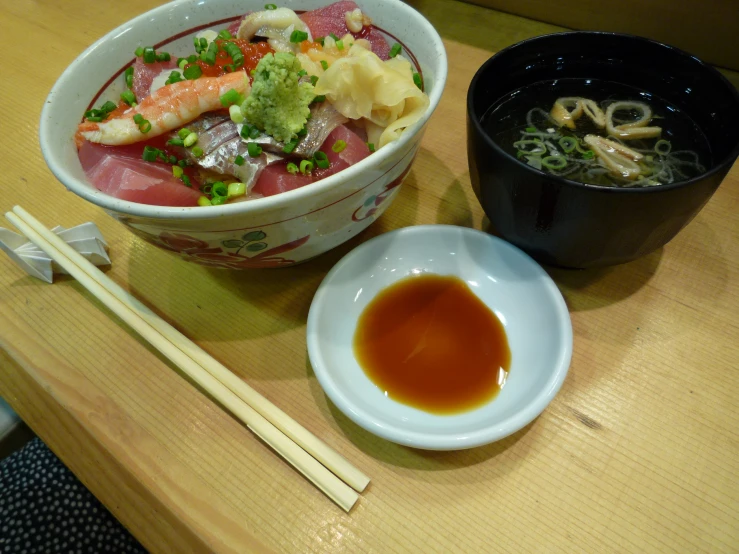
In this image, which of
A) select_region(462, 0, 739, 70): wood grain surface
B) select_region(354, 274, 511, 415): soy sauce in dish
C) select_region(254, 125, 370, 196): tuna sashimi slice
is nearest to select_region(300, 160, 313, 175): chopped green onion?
select_region(254, 125, 370, 196): tuna sashimi slice

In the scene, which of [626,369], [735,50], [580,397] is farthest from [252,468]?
[735,50]

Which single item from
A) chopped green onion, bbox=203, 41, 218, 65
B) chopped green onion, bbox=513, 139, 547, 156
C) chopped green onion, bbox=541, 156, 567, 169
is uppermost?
chopped green onion, bbox=203, 41, 218, 65

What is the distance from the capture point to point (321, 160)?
952 millimetres

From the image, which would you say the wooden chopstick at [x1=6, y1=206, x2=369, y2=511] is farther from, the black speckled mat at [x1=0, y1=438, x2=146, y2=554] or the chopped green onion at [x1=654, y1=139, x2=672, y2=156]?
the chopped green onion at [x1=654, y1=139, x2=672, y2=156]

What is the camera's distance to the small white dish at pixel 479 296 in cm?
85

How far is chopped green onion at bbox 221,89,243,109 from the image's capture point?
0.97 m

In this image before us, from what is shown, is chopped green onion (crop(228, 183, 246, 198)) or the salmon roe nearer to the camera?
chopped green onion (crop(228, 183, 246, 198))

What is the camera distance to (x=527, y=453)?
0.90 m

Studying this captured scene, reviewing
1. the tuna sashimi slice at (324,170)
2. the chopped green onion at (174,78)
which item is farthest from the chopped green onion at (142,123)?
the tuna sashimi slice at (324,170)

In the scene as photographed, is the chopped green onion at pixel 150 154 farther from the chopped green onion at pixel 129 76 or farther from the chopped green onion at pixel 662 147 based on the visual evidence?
the chopped green onion at pixel 662 147

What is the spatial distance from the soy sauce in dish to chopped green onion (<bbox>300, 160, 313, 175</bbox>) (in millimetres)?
327

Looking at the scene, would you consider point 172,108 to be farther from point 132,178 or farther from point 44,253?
point 44,253

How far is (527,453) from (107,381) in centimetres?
85

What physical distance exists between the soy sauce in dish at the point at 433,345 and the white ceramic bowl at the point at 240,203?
7.8 inches
